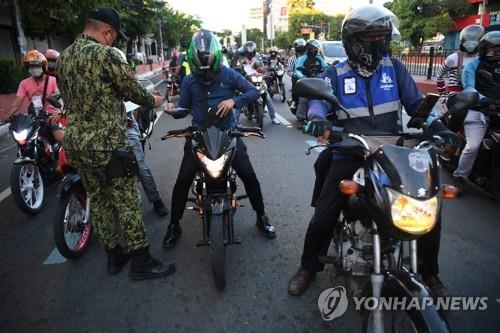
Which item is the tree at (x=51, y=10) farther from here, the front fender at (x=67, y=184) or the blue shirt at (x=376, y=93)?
the blue shirt at (x=376, y=93)

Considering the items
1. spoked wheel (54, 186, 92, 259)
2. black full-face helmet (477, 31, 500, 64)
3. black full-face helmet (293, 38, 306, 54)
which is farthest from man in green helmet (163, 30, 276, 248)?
black full-face helmet (293, 38, 306, 54)

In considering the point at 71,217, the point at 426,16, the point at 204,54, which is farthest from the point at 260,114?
the point at 426,16

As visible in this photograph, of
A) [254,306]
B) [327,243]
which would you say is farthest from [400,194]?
[254,306]

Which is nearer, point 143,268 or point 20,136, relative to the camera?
point 143,268

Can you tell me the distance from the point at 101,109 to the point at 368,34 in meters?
1.83

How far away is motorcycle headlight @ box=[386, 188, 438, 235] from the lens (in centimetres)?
176

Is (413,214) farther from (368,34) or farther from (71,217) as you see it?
(71,217)

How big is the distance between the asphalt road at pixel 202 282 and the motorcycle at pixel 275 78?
8.97m

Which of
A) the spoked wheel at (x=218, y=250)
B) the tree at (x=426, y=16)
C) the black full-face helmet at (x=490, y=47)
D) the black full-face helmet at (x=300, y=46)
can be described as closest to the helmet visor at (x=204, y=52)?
the spoked wheel at (x=218, y=250)

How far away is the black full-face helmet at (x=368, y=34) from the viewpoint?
238cm

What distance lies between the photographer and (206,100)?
3551mm

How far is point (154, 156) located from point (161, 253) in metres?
3.70

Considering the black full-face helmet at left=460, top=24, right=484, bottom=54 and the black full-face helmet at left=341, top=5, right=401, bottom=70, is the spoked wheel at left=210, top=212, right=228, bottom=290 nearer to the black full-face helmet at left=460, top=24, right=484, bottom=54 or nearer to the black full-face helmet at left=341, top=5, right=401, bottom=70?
the black full-face helmet at left=341, top=5, right=401, bottom=70

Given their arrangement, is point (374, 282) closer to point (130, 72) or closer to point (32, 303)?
point (130, 72)
